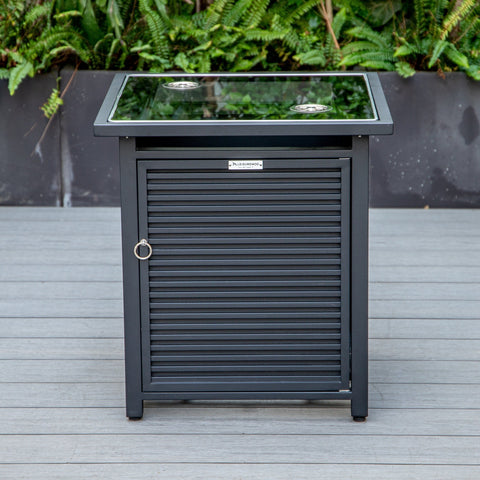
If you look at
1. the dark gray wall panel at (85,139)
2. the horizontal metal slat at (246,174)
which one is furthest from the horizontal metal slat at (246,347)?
the dark gray wall panel at (85,139)

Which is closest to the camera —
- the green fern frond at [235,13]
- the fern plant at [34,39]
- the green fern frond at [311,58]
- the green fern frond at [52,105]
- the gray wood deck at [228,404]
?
the gray wood deck at [228,404]

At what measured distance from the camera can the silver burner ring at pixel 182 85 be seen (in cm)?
291

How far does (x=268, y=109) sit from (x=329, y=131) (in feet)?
0.82

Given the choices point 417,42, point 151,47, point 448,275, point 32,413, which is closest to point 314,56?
point 417,42

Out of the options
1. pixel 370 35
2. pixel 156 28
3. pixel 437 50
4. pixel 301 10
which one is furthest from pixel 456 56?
pixel 156 28

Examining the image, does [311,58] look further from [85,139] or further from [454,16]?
[85,139]

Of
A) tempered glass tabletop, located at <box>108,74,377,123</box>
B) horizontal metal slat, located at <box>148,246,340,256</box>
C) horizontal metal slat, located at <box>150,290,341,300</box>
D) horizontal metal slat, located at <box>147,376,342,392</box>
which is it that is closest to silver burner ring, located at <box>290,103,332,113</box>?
tempered glass tabletop, located at <box>108,74,377,123</box>

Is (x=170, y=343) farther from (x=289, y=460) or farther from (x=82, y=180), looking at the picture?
(x=82, y=180)

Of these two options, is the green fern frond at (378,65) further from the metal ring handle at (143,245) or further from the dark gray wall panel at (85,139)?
the metal ring handle at (143,245)

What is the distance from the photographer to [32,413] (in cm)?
278

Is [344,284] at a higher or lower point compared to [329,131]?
lower

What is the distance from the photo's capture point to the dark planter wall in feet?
16.6

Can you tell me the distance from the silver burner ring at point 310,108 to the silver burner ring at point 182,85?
441 mm

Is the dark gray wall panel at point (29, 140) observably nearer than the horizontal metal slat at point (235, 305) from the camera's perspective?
No
